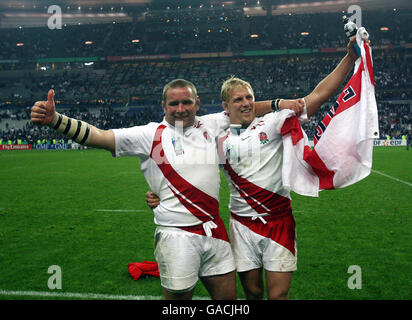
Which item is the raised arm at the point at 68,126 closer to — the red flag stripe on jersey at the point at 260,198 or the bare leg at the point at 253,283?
the red flag stripe on jersey at the point at 260,198

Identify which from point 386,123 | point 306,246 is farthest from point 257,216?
point 386,123

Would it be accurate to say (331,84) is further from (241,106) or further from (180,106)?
(180,106)

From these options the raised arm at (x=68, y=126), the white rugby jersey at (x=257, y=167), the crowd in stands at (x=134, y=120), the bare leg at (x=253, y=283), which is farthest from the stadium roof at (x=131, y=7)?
the bare leg at (x=253, y=283)

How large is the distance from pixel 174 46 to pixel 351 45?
4971cm

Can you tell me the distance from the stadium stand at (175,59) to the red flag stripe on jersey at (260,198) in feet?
131

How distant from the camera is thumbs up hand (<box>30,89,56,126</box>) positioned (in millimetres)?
2756

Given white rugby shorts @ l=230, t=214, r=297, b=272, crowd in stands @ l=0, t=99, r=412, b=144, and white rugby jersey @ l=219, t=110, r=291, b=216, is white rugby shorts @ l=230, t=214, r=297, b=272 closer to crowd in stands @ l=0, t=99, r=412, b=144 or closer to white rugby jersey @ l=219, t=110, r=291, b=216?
white rugby jersey @ l=219, t=110, r=291, b=216

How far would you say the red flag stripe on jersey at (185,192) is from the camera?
305cm

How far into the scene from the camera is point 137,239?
7.15 meters

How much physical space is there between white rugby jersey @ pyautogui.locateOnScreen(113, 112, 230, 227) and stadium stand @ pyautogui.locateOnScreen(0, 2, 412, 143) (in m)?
40.2

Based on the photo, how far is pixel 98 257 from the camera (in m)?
6.15

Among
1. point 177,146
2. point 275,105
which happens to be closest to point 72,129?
point 177,146

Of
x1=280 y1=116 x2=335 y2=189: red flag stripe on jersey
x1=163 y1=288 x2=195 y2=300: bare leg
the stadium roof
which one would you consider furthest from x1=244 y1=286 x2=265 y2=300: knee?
the stadium roof

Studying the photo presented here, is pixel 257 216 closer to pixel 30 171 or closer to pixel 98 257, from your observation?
pixel 98 257
